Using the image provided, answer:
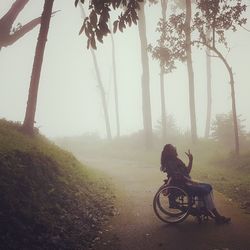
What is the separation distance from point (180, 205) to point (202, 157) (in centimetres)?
1564

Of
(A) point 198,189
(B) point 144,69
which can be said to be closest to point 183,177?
(A) point 198,189

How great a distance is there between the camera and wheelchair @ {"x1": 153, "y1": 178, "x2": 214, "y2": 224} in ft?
28.5

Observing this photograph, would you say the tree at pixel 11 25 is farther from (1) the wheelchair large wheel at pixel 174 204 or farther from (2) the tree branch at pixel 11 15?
(1) the wheelchair large wheel at pixel 174 204

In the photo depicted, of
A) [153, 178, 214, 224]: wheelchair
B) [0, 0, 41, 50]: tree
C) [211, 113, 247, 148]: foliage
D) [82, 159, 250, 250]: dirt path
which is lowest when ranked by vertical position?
[82, 159, 250, 250]: dirt path

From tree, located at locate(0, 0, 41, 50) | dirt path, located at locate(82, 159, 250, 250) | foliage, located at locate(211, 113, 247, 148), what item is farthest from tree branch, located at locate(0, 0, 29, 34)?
foliage, located at locate(211, 113, 247, 148)

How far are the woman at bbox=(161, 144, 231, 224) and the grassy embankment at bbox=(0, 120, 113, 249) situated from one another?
7.27 feet

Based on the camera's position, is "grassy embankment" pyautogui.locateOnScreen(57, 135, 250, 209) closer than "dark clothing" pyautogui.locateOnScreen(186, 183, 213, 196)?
No

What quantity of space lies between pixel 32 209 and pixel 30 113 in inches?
257

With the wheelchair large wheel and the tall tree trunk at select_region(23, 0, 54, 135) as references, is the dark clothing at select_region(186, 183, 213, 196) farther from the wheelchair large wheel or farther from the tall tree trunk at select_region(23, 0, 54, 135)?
the tall tree trunk at select_region(23, 0, 54, 135)

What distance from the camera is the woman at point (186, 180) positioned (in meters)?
8.59

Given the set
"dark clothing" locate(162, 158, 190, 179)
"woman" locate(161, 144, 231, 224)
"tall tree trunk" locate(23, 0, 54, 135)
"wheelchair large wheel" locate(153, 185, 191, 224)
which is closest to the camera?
"woman" locate(161, 144, 231, 224)

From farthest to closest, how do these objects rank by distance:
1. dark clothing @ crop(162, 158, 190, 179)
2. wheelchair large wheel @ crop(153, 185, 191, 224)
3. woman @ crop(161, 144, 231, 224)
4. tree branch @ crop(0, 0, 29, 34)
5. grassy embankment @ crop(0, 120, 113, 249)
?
tree branch @ crop(0, 0, 29, 34), dark clothing @ crop(162, 158, 190, 179), wheelchair large wheel @ crop(153, 185, 191, 224), woman @ crop(161, 144, 231, 224), grassy embankment @ crop(0, 120, 113, 249)

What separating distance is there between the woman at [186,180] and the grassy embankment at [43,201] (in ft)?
7.27

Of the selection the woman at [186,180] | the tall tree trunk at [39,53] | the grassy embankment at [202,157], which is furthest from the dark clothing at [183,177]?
the tall tree trunk at [39,53]
